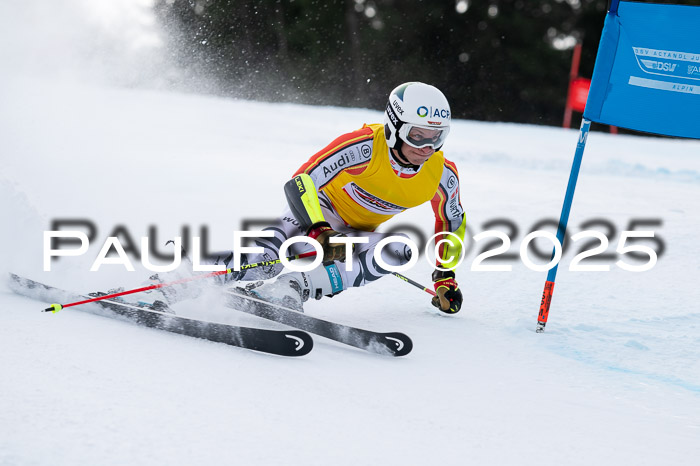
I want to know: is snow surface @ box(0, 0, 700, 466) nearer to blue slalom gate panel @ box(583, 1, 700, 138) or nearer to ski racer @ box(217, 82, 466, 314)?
ski racer @ box(217, 82, 466, 314)

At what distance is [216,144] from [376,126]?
611 centimetres

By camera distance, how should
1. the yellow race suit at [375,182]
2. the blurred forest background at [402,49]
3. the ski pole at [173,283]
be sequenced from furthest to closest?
the blurred forest background at [402,49], the yellow race suit at [375,182], the ski pole at [173,283]

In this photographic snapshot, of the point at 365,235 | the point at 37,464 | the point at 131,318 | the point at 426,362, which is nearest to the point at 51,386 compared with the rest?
the point at 37,464

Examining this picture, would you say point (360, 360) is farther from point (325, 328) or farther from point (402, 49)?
point (402, 49)

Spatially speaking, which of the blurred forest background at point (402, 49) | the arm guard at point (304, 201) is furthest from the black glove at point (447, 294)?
the blurred forest background at point (402, 49)

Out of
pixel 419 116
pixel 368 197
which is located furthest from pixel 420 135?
pixel 368 197

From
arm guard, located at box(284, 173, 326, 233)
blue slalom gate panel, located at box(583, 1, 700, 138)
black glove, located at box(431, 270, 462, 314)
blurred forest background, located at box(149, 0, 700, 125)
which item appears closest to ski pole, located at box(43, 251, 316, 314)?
arm guard, located at box(284, 173, 326, 233)

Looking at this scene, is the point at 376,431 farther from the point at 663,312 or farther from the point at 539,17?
the point at 539,17

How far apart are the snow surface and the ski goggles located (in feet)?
3.09

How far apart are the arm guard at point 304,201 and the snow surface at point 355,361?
55 centimetres

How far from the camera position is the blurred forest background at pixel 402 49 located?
23.0 meters

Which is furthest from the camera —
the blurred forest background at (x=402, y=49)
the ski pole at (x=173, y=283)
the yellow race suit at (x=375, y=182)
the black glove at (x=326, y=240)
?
the blurred forest background at (x=402, y=49)

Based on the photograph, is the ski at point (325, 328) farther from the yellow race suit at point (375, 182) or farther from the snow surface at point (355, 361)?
the yellow race suit at point (375, 182)

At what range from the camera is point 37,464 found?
5.59 feet
